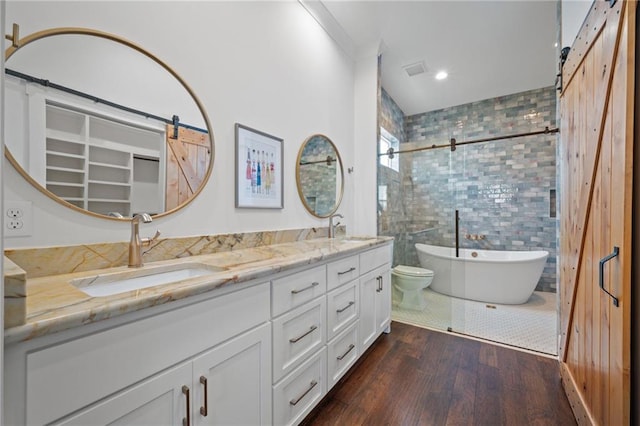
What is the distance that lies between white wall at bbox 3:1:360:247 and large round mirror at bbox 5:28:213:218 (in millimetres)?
56

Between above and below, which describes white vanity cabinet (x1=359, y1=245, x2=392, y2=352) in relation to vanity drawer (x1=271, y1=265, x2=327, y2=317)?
below

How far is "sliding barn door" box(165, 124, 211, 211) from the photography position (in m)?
1.33

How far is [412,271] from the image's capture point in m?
3.03

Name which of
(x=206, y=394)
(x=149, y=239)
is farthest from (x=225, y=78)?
(x=206, y=394)

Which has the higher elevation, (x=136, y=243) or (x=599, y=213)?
(x=599, y=213)

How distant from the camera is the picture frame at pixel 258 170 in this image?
1.68 m

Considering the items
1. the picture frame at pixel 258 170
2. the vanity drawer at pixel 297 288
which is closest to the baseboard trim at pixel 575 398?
the vanity drawer at pixel 297 288

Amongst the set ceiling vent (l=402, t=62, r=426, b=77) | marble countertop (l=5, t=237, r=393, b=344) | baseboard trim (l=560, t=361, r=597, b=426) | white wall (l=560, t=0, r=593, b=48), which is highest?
ceiling vent (l=402, t=62, r=426, b=77)

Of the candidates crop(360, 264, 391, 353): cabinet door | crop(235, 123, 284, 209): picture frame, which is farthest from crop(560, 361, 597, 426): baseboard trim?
crop(235, 123, 284, 209): picture frame

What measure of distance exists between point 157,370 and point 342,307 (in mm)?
1093

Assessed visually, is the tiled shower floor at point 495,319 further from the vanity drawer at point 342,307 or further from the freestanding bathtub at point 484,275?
the vanity drawer at point 342,307

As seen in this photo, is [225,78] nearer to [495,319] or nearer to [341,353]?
[341,353]

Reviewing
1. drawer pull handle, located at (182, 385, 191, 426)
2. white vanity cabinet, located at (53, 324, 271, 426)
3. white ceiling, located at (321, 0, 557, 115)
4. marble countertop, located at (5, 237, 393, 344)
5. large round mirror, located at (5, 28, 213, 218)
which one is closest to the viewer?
marble countertop, located at (5, 237, 393, 344)

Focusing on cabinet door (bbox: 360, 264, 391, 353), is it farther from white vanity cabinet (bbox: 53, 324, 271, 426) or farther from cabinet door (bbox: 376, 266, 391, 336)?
white vanity cabinet (bbox: 53, 324, 271, 426)
